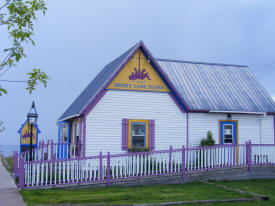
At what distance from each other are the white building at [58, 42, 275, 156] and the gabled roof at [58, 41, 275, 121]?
0.05 metres

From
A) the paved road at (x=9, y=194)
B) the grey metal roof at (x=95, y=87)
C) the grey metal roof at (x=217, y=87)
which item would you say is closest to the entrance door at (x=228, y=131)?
the grey metal roof at (x=217, y=87)

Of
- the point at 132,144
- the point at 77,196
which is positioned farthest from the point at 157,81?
the point at 77,196

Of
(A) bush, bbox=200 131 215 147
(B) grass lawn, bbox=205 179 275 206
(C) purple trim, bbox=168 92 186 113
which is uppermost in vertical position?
(C) purple trim, bbox=168 92 186 113

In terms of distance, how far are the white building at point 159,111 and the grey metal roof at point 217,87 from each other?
Result: 0.19 ft

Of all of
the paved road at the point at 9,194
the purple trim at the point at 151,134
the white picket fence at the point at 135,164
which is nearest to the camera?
the paved road at the point at 9,194

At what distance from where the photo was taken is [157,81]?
Answer: 59.1ft

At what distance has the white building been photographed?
55.3 feet

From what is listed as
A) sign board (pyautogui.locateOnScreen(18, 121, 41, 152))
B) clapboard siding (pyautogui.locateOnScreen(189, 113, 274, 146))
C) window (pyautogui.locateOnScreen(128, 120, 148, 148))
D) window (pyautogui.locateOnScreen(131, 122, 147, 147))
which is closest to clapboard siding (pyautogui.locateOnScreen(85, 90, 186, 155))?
window (pyautogui.locateOnScreen(128, 120, 148, 148))

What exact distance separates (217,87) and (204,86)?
837 millimetres

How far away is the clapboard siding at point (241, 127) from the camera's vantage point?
1852cm

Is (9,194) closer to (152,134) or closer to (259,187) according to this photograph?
(152,134)

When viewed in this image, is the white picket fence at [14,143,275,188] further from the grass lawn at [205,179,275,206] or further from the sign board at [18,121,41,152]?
the sign board at [18,121,41,152]

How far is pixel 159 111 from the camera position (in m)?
18.0

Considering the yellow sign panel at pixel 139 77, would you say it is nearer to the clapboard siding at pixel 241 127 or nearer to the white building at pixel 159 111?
the white building at pixel 159 111
